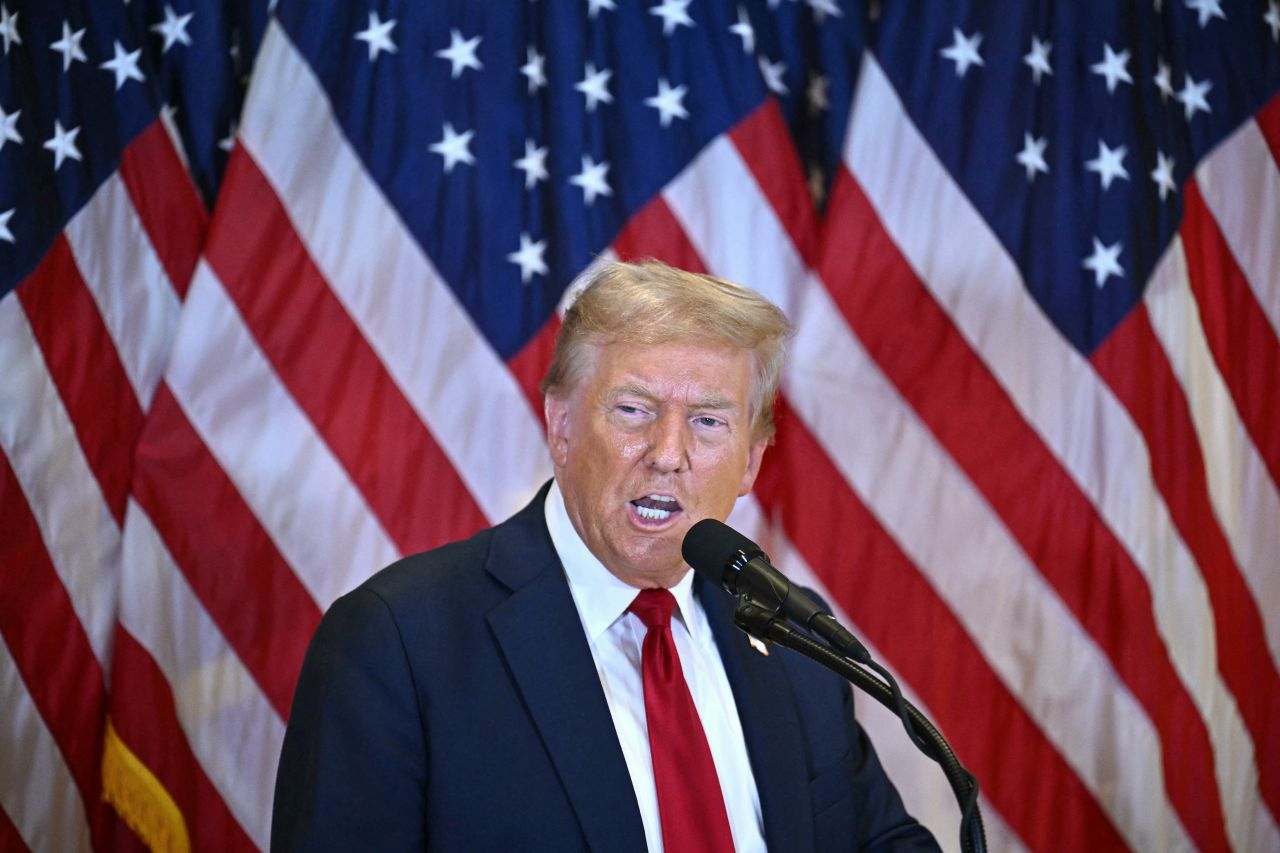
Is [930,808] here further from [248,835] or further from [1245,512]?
[248,835]

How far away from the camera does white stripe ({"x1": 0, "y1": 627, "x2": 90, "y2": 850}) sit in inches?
111

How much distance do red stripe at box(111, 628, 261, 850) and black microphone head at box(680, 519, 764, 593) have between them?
70.6 inches

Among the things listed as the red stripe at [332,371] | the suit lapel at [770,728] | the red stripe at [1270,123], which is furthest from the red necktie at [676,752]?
the red stripe at [1270,123]

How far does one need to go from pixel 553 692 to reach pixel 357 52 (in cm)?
187

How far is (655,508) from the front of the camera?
1931mm

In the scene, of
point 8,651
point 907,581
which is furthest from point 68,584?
point 907,581

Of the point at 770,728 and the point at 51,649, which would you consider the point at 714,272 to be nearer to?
the point at 770,728

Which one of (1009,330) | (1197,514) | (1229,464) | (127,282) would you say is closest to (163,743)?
(127,282)

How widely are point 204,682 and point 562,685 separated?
146 centimetres

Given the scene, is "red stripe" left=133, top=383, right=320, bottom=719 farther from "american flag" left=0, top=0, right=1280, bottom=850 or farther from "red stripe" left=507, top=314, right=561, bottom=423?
"red stripe" left=507, top=314, right=561, bottom=423

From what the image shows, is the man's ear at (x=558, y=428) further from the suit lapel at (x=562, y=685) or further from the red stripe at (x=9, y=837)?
the red stripe at (x=9, y=837)

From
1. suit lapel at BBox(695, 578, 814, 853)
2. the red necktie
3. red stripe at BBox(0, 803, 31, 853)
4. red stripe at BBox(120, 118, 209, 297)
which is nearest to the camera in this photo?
the red necktie

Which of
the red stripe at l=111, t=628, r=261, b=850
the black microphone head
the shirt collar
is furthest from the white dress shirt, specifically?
the red stripe at l=111, t=628, r=261, b=850

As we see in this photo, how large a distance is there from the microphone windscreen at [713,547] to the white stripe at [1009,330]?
187cm
